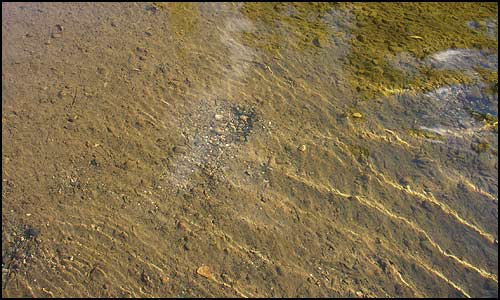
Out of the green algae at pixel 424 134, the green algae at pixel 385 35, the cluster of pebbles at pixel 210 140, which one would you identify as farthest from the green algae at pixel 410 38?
the cluster of pebbles at pixel 210 140

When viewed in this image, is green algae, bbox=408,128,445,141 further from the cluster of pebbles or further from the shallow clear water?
the cluster of pebbles

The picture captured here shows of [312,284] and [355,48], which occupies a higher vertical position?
[355,48]

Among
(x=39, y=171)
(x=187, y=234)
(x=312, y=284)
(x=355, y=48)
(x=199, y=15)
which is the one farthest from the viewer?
(x=199, y=15)

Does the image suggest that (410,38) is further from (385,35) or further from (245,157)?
(245,157)

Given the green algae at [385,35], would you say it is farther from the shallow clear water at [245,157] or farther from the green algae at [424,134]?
the green algae at [424,134]

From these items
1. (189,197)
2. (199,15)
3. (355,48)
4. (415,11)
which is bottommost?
(189,197)

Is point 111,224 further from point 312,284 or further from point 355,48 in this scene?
point 355,48

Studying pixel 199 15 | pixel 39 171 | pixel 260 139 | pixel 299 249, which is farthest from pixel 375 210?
pixel 199 15

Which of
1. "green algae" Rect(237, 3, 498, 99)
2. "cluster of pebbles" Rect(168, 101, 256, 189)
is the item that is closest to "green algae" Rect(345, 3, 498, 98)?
"green algae" Rect(237, 3, 498, 99)

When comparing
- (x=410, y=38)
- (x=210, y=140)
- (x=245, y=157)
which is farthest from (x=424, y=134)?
(x=210, y=140)
